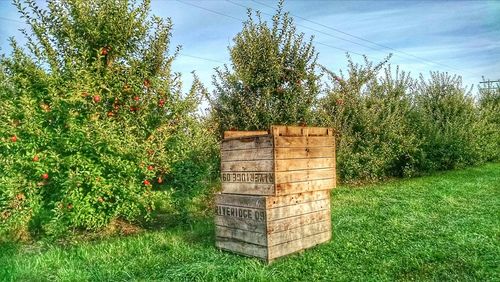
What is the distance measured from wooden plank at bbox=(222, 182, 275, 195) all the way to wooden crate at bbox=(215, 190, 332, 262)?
0.31 feet

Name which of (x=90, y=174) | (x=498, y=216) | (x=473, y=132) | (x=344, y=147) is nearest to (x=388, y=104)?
(x=344, y=147)

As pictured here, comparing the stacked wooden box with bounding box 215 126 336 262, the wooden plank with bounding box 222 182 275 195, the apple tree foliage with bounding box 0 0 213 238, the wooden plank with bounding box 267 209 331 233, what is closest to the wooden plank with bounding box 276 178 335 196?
the stacked wooden box with bounding box 215 126 336 262

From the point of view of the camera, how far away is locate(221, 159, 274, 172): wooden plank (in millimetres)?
5223

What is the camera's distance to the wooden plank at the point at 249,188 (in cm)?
522

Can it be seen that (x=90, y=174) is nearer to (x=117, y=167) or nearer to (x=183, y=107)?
(x=117, y=167)

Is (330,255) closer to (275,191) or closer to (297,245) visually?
(297,245)

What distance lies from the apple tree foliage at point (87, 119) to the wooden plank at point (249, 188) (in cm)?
180

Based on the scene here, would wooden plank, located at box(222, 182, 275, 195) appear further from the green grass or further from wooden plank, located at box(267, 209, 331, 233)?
the green grass

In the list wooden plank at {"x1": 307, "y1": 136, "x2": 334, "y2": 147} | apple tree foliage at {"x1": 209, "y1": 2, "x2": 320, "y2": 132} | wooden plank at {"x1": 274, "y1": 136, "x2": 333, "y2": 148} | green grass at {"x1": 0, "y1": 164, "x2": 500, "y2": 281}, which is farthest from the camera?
apple tree foliage at {"x1": 209, "y1": 2, "x2": 320, "y2": 132}

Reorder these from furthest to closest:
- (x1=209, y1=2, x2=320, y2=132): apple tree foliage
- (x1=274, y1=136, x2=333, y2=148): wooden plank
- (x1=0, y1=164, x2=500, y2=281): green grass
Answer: (x1=209, y1=2, x2=320, y2=132): apple tree foliage → (x1=274, y1=136, x2=333, y2=148): wooden plank → (x1=0, y1=164, x2=500, y2=281): green grass

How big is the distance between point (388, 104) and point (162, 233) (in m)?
9.83

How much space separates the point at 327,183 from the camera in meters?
6.08

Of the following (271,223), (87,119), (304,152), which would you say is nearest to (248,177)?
(271,223)

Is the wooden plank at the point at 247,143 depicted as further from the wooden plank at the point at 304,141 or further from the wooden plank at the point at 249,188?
the wooden plank at the point at 249,188
